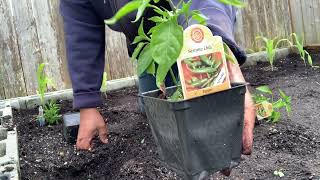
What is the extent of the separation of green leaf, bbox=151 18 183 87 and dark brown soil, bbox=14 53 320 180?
0.95 m

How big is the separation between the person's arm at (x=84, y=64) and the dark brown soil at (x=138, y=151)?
5.3 inches

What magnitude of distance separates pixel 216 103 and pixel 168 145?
0.18 metres

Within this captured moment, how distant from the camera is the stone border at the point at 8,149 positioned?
1926mm

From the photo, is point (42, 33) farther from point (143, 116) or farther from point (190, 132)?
point (190, 132)

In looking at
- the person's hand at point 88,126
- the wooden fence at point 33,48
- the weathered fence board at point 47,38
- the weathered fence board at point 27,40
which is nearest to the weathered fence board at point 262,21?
the wooden fence at point 33,48

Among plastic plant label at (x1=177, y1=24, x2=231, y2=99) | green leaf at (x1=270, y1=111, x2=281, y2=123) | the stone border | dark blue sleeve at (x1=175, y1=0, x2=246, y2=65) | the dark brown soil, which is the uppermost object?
dark blue sleeve at (x1=175, y1=0, x2=246, y2=65)

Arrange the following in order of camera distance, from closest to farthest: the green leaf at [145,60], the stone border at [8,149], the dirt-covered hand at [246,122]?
the green leaf at [145,60] < the dirt-covered hand at [246,122] < the stone border at [8,149]

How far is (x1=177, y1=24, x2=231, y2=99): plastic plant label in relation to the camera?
127 cm

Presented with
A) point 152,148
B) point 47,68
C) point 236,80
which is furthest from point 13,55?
point 236,80

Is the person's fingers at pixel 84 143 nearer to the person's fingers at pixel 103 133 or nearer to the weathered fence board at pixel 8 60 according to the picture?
the person's fingers at pixel 103 133

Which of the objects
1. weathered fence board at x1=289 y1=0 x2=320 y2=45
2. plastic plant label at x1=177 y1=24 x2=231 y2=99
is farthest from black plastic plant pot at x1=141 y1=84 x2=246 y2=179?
weathered fence board at x1=289 y1=0 x2=320 y2=45

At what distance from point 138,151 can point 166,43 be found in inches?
50.8

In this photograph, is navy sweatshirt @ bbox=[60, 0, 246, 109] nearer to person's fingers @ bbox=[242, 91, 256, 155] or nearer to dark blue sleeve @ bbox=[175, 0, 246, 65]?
dark blue sleeve @ bbox=[175, 0, 246, 65]

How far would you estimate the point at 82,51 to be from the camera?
2555mm
